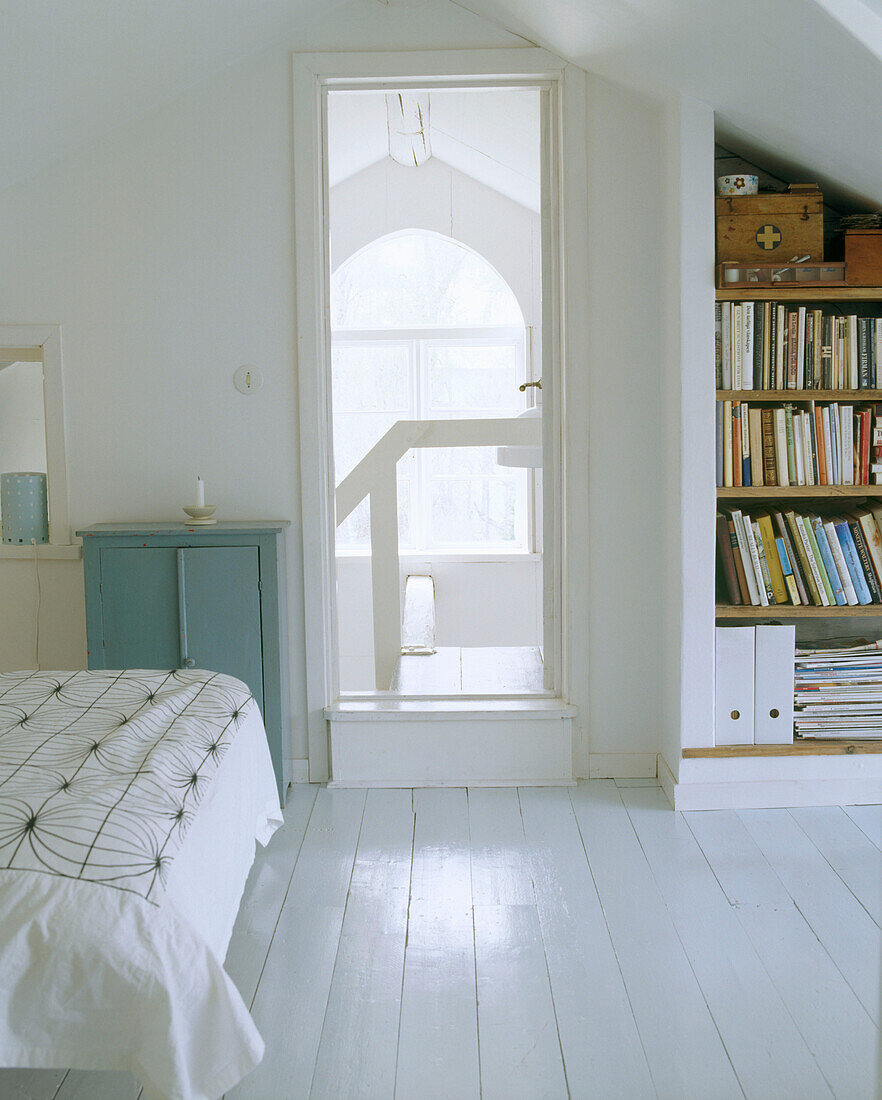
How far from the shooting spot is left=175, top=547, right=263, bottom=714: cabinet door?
3105 mm

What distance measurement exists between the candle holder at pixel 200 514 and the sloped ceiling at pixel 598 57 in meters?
1.25

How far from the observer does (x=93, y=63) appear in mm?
2834

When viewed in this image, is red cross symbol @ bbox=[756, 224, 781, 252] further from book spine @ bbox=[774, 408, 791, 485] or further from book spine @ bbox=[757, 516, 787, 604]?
book spine @ bbox=[757, 516, 787, 604]

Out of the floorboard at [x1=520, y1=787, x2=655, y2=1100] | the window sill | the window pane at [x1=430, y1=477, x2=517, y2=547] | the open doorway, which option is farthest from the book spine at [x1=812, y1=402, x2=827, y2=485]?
the window pane at [x1=430, y1=477, x2=517, y2=547]

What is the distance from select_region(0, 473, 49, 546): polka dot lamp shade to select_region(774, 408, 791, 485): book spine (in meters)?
2.49

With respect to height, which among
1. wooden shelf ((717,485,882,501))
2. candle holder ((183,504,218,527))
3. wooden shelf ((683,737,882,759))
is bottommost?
wooden shelf ((683,737,882,759))

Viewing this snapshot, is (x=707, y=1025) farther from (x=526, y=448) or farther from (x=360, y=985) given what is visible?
(x=526, y=448)

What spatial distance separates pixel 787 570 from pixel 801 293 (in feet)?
2.85

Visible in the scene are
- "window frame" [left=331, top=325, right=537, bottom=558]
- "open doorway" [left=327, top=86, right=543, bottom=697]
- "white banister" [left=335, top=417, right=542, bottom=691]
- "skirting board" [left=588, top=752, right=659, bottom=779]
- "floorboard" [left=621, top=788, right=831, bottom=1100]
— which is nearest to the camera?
"floorboard" [left=621, top=788, right=831, bottom=1100]

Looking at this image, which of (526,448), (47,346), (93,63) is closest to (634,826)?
(526,448)

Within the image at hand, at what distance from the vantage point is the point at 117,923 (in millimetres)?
1426

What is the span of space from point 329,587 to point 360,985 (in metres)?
1.52

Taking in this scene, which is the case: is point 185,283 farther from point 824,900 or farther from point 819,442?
point 824,900

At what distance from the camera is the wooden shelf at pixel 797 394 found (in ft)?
9.87
